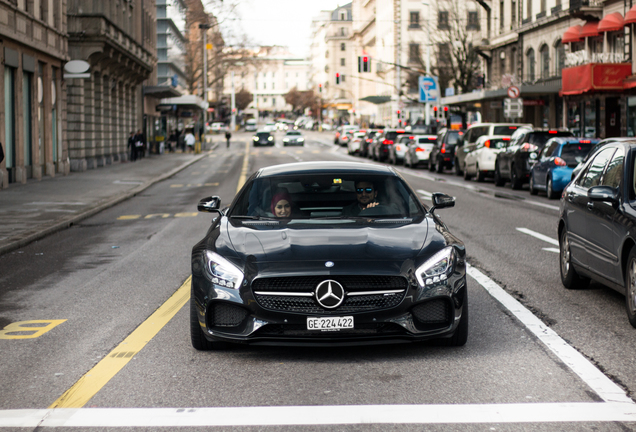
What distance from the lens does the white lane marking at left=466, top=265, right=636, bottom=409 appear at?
5262mm

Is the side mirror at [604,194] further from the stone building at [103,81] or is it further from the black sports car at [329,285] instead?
the stone building at [103,81]

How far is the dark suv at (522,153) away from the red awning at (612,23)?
38.5ft

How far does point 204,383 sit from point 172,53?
81601 mm

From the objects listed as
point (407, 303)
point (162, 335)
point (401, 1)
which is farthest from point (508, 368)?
point (401, 1)

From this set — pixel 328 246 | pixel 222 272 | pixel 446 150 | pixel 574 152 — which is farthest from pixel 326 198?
pixel 446 150

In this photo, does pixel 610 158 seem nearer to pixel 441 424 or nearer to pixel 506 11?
pixel 441 424

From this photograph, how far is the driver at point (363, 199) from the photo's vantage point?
7133 mm

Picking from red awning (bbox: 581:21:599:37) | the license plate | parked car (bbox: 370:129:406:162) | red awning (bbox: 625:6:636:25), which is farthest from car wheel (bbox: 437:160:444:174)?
the license plate

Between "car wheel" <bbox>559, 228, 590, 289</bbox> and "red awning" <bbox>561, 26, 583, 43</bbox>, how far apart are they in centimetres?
3337

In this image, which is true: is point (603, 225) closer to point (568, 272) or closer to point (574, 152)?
point (568, 272)

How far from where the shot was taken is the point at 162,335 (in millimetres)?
7082

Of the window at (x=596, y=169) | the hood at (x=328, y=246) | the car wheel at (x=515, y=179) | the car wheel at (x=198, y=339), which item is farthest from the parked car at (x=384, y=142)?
the car wheel at (x=198, y=339)

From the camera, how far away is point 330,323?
19.2ft

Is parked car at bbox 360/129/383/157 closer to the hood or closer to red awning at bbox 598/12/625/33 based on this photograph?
red awning at bbox 598/12/625/33
